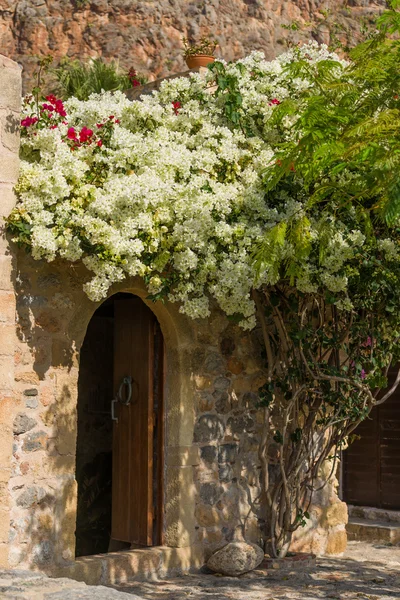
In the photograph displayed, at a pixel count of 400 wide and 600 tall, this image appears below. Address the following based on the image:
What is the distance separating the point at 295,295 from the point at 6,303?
2.32 m

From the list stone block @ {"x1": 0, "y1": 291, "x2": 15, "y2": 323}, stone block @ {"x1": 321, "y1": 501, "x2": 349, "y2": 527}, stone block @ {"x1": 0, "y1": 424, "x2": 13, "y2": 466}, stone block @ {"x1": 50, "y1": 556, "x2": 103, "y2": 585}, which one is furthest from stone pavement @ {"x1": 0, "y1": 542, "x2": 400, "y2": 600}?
stone block @ {"x1": 0, "y1": 291, "x2": 15, "y2": 323}

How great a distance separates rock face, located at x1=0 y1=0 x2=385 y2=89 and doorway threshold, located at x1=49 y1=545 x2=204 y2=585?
19691 millimetres

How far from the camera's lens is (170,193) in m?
6.23

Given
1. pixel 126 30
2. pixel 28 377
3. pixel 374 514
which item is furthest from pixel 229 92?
pixel 126 30

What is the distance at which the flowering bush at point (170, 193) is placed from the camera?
5.92 meters

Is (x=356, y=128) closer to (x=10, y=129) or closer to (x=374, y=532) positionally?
(x=10, y=129)

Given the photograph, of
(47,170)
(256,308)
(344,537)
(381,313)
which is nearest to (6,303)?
(47,170)

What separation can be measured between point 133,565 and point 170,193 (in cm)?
276

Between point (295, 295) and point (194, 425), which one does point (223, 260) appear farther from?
point (194, 425)

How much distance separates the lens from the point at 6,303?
5793 millimetres

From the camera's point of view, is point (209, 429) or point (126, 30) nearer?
point (209, 429)

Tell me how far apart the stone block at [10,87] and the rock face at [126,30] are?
755 inches

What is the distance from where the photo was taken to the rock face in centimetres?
2495

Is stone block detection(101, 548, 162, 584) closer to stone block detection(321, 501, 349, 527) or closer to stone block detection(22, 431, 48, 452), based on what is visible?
stone block detection(22, 431, 48, 452)
